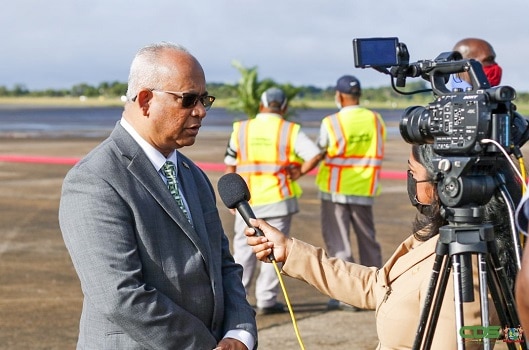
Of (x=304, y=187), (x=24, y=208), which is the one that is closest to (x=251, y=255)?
(x=24, y=208)

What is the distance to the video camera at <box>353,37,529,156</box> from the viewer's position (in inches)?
119

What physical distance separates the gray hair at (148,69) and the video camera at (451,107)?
0.75 metres

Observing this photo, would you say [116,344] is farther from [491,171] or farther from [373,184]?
[373,184]

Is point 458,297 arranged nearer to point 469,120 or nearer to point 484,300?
point 484,300

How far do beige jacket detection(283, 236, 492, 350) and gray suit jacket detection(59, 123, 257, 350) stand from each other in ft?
1.37

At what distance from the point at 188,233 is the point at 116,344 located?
49cm

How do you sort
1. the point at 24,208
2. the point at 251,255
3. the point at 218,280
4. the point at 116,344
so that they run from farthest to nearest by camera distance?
1. the point at 24,208
2. the point at 251,255
3. the point at 218,280
4. the point at 116,344

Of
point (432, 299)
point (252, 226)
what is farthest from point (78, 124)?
point (432, 299)

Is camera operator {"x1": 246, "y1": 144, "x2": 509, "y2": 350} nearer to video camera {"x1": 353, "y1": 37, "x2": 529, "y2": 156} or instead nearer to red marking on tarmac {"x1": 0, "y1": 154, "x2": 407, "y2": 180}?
video camera {"x1": 353, "y1": 37, "x2": 529, "y2": 156}

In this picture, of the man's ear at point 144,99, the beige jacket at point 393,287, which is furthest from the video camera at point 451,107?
the man's ear at point 144,99

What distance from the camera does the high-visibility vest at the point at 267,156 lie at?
8719 mm

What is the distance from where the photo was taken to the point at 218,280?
12.4 ft

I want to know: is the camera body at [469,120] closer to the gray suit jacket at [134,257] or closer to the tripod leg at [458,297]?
the tripod leg at [458,297]

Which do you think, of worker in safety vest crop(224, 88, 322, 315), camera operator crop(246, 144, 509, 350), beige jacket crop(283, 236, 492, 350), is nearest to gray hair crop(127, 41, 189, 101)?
camera operator crop(246, 144, 509, 350)
